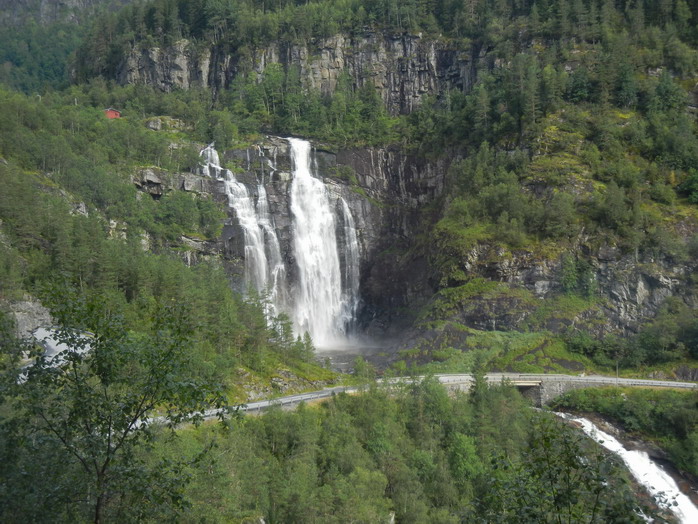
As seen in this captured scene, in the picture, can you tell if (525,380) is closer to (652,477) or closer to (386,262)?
(652,477)

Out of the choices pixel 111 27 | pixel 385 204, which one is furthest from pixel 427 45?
pixel 111 27

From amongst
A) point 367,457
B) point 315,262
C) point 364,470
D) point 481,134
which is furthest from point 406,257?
point 364,470

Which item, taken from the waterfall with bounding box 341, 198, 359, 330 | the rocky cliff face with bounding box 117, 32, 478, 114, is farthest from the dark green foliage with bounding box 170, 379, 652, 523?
the rocky cliff face with bounding box 117, 32, 478, 114

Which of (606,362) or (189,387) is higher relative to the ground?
(189,387)

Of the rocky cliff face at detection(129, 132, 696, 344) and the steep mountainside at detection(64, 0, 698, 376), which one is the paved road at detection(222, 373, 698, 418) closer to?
the steep mountainside at detection(64, 0, 698, 376)

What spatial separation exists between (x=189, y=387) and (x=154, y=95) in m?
85.0

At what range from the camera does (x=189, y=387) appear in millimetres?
8633

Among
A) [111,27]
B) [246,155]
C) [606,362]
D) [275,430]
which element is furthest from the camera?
[111,27]

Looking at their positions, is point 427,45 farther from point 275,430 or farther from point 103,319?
point 103,319

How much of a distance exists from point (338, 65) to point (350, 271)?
1636 inches

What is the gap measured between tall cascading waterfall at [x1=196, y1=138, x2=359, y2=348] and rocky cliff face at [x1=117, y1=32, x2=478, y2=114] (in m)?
26.4

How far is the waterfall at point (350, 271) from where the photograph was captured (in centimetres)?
6662

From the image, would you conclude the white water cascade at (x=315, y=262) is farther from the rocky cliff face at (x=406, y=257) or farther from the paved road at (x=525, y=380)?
the paved road at (x=525, y=380)

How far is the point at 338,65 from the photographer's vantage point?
92938 millimetres
